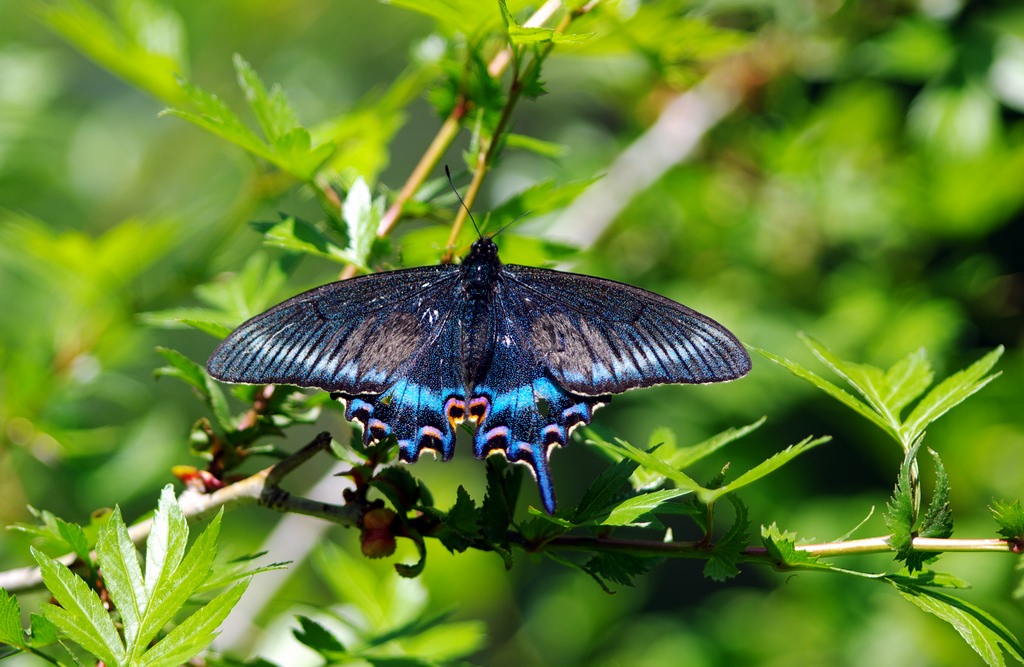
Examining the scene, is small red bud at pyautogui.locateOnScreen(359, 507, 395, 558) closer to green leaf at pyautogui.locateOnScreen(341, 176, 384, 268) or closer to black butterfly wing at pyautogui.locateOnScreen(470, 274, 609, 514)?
black butterfly wing at pyautogui.locateOnScreen(470, 274, 609, 514)

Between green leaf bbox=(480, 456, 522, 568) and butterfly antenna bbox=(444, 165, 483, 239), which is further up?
butterfly antenna bbox=(444, 165, 483, 239)

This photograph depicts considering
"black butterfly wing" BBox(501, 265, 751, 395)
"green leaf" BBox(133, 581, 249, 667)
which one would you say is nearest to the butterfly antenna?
"black butterfly wing" BBox(501, 265, 751, 395)

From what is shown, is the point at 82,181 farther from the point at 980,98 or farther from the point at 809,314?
the point at 980,98

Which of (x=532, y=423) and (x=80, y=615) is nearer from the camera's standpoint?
(x=80, y=615)

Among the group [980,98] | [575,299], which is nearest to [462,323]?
[575,299]

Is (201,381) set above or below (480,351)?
below

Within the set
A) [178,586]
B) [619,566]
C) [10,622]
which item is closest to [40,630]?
[10,622]

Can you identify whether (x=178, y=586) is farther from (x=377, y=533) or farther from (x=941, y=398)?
(x=941, y=398)
